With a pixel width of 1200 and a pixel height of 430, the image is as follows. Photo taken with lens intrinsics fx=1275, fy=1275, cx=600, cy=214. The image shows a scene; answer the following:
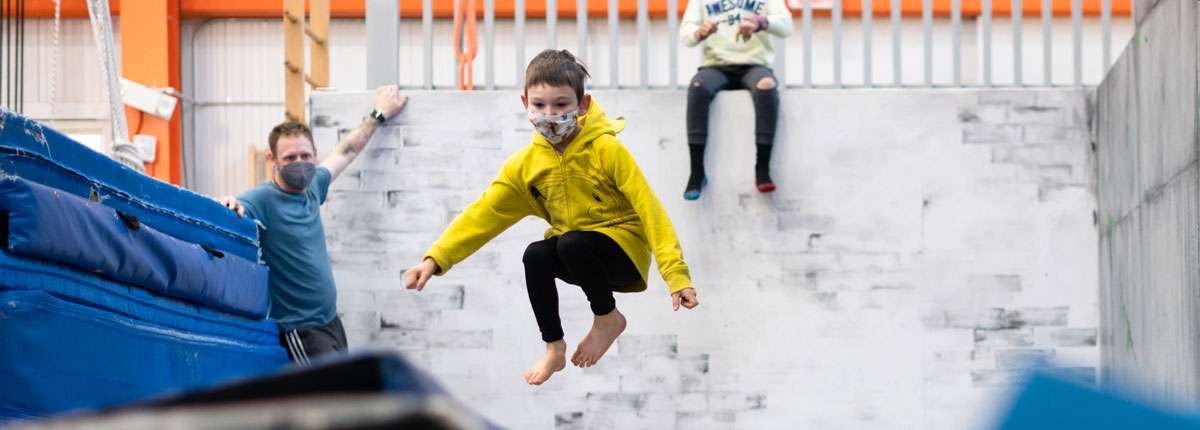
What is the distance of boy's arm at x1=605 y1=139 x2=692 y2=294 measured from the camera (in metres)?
3.23

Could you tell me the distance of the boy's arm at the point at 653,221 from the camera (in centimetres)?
323

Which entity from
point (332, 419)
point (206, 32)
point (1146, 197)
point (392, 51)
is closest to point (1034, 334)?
point (1146, 197)

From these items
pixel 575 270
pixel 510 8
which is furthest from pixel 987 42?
pixel 510 8

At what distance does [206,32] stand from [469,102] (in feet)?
19.9

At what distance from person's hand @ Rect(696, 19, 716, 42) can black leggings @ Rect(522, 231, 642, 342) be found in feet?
5.35

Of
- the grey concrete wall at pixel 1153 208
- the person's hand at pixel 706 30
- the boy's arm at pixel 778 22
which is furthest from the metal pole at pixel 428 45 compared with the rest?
the grey concrete wall at pixel 1153 208

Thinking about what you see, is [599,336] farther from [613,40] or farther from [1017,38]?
[1017,38]

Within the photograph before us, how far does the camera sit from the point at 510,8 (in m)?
9.74

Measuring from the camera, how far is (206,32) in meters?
10.5

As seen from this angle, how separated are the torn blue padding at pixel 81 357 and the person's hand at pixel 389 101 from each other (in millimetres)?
1707

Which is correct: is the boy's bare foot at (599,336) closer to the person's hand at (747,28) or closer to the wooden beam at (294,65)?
the person's hand at (747,28)

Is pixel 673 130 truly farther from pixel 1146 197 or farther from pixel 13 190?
pixel 13 190

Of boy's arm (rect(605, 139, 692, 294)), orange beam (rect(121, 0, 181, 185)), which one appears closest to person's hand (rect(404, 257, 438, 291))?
boy's arm (rect(605, 139, 692, 294))

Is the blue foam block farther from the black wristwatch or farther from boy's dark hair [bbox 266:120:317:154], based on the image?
the black wristwatch
